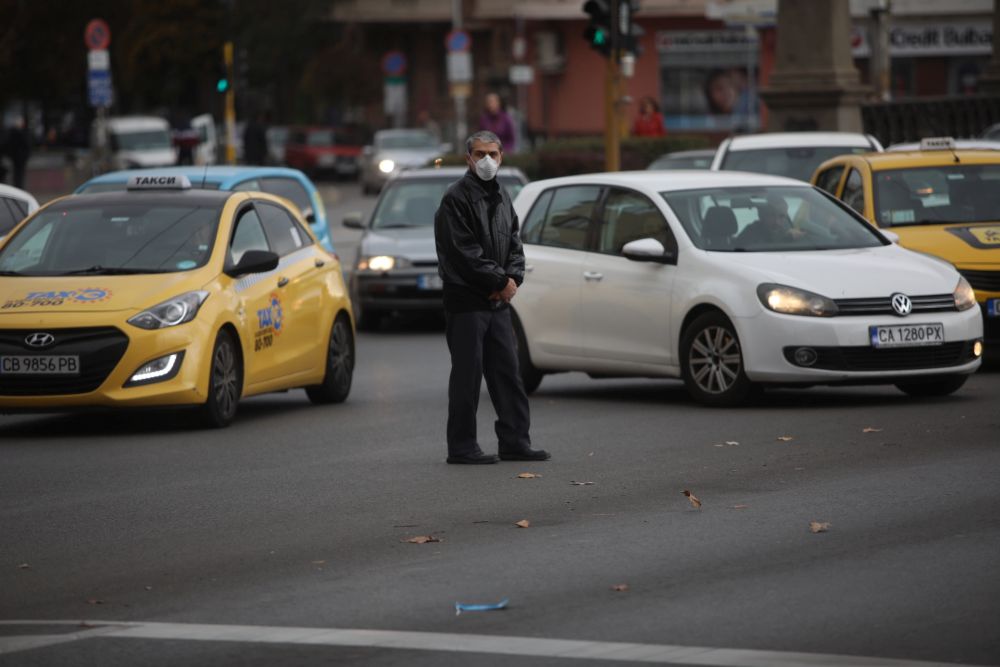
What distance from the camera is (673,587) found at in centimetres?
761

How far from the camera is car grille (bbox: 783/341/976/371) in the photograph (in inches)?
515

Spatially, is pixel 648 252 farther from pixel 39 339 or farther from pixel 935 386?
pixel 39 339

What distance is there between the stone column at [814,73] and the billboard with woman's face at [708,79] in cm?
3731

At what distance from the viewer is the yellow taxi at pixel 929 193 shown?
625 inches

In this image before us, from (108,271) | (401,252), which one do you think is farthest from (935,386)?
(401,252)

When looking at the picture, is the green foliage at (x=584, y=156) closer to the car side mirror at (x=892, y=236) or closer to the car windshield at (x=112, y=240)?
the car side mirror at (x=892, y=236)

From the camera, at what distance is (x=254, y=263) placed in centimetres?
1373

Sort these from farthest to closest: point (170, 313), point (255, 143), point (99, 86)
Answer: point (255, 143) < point (99, 86) < point (170, 313)

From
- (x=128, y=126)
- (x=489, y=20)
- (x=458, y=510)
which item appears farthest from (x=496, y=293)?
(x=489, y=20)

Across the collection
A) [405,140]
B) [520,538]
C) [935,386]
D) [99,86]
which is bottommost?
[405,140]

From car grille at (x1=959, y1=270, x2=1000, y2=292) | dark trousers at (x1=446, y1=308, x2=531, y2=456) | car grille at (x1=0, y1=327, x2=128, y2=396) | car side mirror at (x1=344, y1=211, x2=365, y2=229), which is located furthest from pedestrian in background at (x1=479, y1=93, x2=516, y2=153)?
dark trousers at (x1=446, y1=308, x2=531, y2=456)

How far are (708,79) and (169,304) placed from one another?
58.7 m

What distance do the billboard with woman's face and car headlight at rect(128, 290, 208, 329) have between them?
56.6 m

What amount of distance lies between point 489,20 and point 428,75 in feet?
19.7
